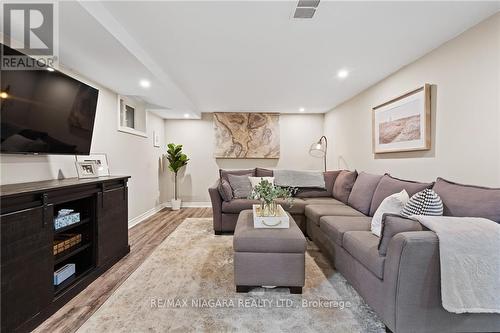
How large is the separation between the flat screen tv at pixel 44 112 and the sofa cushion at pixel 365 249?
9.39 ft

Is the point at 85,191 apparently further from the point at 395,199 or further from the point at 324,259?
the point at 395,199

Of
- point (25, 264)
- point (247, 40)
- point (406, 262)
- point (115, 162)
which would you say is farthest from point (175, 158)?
point (406, 262)

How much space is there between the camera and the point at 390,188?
255 cm

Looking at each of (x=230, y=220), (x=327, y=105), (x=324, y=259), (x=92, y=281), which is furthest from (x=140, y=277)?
(x=327, y=105)

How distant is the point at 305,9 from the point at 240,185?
9.27 feet

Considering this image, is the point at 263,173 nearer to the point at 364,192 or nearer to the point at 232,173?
the point at 232,173

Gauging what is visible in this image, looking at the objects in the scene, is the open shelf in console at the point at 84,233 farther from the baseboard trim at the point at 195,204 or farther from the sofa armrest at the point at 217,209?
the baseboard trim at the point at 195,204

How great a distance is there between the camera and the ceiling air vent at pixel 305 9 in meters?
1.66

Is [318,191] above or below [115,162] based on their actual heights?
below

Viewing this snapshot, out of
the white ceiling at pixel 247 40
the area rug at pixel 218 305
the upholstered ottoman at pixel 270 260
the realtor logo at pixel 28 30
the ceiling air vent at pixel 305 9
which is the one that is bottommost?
the area rug at pixel 218 305

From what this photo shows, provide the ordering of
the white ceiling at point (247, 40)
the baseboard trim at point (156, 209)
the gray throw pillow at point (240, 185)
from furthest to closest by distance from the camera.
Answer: the baseboard trim at point (156, 209) < the gray throw pillow at point (240, 185) < the white ceiling at point (247, 40)

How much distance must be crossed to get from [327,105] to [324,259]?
3288 mm

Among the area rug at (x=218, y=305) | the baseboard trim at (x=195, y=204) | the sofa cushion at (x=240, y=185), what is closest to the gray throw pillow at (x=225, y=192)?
the sofa cushion at (x=240, y=185)

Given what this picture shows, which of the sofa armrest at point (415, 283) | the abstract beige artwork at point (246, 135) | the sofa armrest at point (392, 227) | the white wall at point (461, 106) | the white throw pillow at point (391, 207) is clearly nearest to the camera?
the sofa armrest at point (415, 283)
